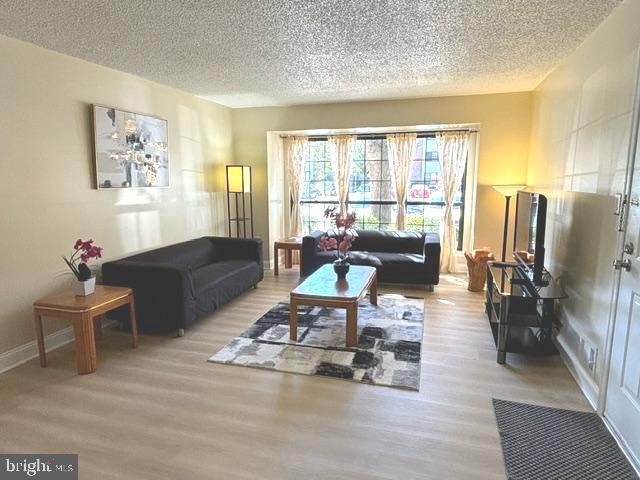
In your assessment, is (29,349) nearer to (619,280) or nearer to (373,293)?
(373,293)

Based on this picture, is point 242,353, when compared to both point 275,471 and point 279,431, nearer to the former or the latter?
point 279,431

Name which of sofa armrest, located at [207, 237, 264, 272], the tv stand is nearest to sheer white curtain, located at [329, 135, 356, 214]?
sofa armrest, located at [207, 237, 264, 272]

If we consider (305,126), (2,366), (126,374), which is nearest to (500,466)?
(126,374)

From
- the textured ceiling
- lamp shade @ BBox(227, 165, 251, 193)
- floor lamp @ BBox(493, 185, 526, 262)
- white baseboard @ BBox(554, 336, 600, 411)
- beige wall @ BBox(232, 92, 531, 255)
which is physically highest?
the textured ceiling

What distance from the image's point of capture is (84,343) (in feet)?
9.02

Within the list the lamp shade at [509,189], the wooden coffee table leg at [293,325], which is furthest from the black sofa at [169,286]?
the lamp shade at [509,189]

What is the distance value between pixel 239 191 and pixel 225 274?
1775 mm

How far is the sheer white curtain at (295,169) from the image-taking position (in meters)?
6.09

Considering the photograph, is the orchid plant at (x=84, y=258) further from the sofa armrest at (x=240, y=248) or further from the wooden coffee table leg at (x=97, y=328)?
the sofa armrest at (x=240, y=248)

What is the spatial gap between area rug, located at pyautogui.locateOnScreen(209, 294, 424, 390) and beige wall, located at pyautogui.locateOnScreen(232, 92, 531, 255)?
Result: 194cm

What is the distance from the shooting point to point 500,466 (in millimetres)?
1851

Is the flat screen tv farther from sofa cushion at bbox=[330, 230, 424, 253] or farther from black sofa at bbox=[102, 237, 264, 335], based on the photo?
black sofa at bbox=[102, 237, 264, 335]

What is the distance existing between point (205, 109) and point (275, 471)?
4.59 metres

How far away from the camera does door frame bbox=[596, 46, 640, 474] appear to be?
6.62 ft
